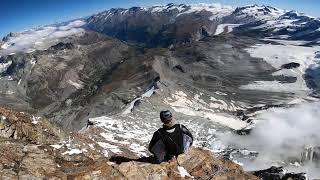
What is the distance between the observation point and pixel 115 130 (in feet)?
274

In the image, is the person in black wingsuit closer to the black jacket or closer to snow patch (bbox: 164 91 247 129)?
the black jacket

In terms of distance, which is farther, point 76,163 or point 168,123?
point 76,163

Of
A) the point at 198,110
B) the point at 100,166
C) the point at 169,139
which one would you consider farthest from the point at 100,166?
the point at 198,110

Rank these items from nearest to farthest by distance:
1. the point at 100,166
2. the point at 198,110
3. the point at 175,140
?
the point at 175,140
the point at 100,166
the point at 198,110

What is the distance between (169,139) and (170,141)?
12 centimetres

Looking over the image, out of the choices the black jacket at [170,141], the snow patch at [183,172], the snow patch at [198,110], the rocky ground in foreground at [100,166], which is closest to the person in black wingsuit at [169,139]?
the black jacket at [170,141]

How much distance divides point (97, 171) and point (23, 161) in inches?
99.0

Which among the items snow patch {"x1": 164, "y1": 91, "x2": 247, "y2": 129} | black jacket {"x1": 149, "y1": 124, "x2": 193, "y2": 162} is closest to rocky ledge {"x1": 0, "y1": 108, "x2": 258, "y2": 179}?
black jacket {"x1": 149, "y1": 124, "x2": 193, "y2": 162}

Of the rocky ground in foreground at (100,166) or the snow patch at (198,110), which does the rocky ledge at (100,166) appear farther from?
the snow patch at (198,110)

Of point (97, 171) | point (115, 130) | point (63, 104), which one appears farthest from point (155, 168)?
point (63, 104)

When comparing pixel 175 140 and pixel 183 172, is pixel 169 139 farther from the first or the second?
pixel 183 172

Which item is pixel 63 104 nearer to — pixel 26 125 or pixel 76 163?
pixel 26 125

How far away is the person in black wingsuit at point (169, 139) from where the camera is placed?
14.3 metres

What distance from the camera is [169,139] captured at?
48.0 feet
